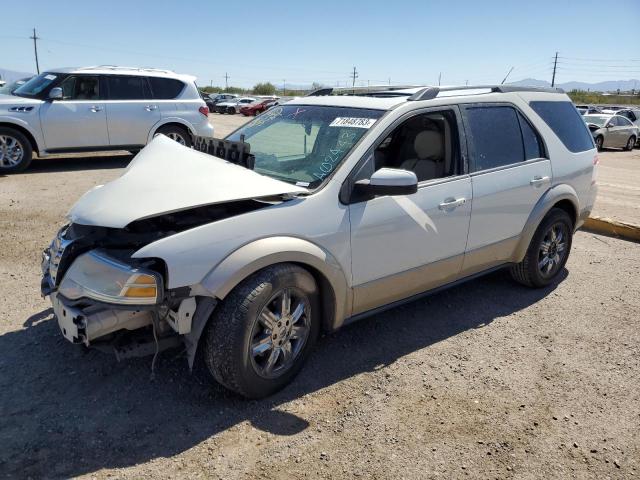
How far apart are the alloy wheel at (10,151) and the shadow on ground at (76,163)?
0.35 m

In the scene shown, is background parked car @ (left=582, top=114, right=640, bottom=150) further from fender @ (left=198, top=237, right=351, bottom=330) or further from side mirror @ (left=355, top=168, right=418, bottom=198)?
fender @ (left=198, top=237, right=351, bottom=330)

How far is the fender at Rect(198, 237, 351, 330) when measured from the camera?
107 inches

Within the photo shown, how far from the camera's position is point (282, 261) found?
295cm

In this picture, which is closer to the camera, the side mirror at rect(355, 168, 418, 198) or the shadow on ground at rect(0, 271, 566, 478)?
the shadow on ground at rect(0, 271, 566, 478)

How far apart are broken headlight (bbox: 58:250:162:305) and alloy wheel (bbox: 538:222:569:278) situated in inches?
142

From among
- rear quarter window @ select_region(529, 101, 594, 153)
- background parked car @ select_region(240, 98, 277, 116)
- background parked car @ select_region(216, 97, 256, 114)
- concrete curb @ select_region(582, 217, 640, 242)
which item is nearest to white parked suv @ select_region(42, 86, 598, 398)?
rear quarter window @ select_region(529, 101, 594, 153)

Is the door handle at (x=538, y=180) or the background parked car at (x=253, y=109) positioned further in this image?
the background parked car at (x=253, y=109)

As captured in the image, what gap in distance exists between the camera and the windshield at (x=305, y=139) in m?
3.41

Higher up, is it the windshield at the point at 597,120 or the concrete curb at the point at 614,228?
the windshield at the point at 597,120

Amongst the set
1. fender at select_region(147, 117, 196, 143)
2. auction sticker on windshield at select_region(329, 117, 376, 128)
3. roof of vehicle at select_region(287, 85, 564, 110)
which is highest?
roof of vehicle at select_region(287, 85, 564, 110)

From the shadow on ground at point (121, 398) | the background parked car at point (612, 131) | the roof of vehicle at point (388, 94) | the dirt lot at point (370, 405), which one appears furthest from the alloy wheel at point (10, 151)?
the background parked car at point (612, 131)

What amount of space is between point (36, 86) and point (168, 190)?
8590mm

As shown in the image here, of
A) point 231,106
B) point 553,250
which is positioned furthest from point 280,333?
point 231,106

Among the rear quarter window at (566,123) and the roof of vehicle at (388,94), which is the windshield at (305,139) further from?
the rear quarter window at (566,123)
